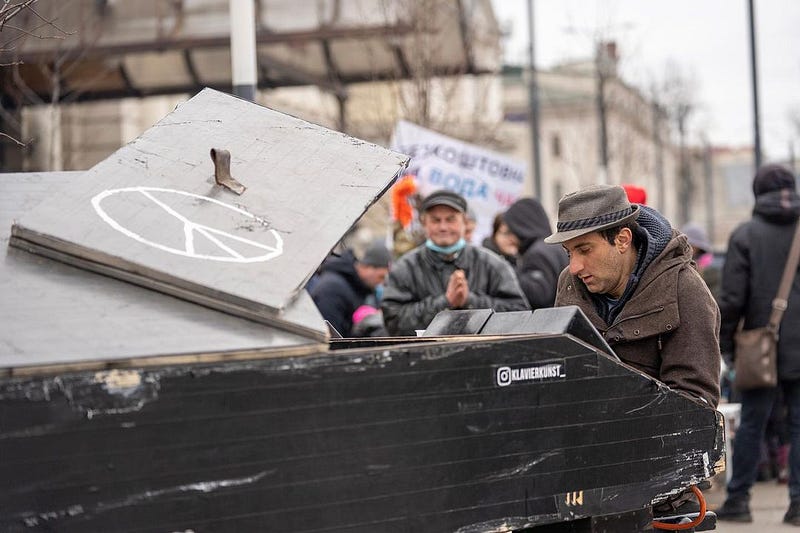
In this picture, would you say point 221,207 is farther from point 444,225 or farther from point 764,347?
point 764,347

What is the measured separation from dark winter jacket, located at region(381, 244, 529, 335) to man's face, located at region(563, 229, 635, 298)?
2563 millimetres

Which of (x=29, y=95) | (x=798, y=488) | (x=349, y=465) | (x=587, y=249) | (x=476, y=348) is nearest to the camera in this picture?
(x=349, y=465)

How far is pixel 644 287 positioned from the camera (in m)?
3.75

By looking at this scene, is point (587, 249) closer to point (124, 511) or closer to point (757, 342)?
point (124, 511)

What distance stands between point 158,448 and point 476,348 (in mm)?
814

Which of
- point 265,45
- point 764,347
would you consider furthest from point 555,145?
point 764,347

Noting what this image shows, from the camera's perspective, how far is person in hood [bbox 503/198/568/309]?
7.41 metres

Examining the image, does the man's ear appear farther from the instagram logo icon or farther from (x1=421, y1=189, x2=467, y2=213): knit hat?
(x1=421, y1=189, x2=467, y2=213): knit hat

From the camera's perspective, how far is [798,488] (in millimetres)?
7082

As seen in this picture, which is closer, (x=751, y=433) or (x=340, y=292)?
(x=751, y=433)

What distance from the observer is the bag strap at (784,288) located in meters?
7.23

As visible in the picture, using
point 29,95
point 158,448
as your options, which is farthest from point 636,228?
point 29,95

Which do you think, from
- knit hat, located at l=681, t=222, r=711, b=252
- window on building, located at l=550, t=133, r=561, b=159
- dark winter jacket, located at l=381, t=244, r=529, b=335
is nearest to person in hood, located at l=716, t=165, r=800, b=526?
dark winter jacket, located at l=381, t=244, r=529, b=335

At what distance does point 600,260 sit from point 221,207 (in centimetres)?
140
